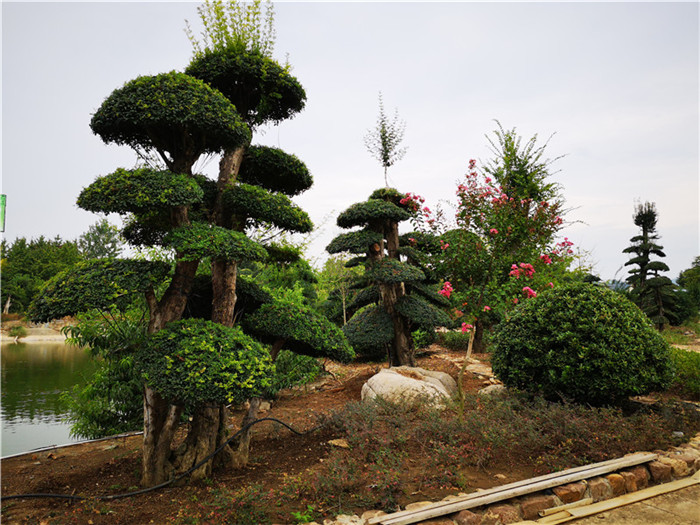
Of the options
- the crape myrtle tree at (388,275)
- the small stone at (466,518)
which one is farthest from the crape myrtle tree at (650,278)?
the small stone at (466,518)

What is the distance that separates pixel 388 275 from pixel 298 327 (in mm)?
3475

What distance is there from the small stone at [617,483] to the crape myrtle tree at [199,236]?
2662 mm

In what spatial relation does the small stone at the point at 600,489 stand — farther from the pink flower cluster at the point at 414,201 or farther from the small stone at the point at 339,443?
the pink flower cluster at the point at 414,201

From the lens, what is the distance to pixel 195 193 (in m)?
3.49

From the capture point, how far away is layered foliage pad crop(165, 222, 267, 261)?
3.30 m

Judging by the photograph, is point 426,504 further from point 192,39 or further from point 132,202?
point 192,39

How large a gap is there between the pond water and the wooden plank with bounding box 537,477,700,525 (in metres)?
6.67

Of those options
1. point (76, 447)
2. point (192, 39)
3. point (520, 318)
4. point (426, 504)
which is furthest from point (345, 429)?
point (192, 39)

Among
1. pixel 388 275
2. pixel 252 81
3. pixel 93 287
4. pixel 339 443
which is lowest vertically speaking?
pixel 339 443

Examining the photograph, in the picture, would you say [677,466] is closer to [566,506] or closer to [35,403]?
[566,506]

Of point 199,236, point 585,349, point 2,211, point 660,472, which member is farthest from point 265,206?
point 660,472

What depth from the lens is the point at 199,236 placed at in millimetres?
3379

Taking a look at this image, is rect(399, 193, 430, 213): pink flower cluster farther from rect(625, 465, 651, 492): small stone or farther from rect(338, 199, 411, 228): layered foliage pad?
rect(625, 465, 651, 492): small stone

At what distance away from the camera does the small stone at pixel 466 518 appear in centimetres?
281
